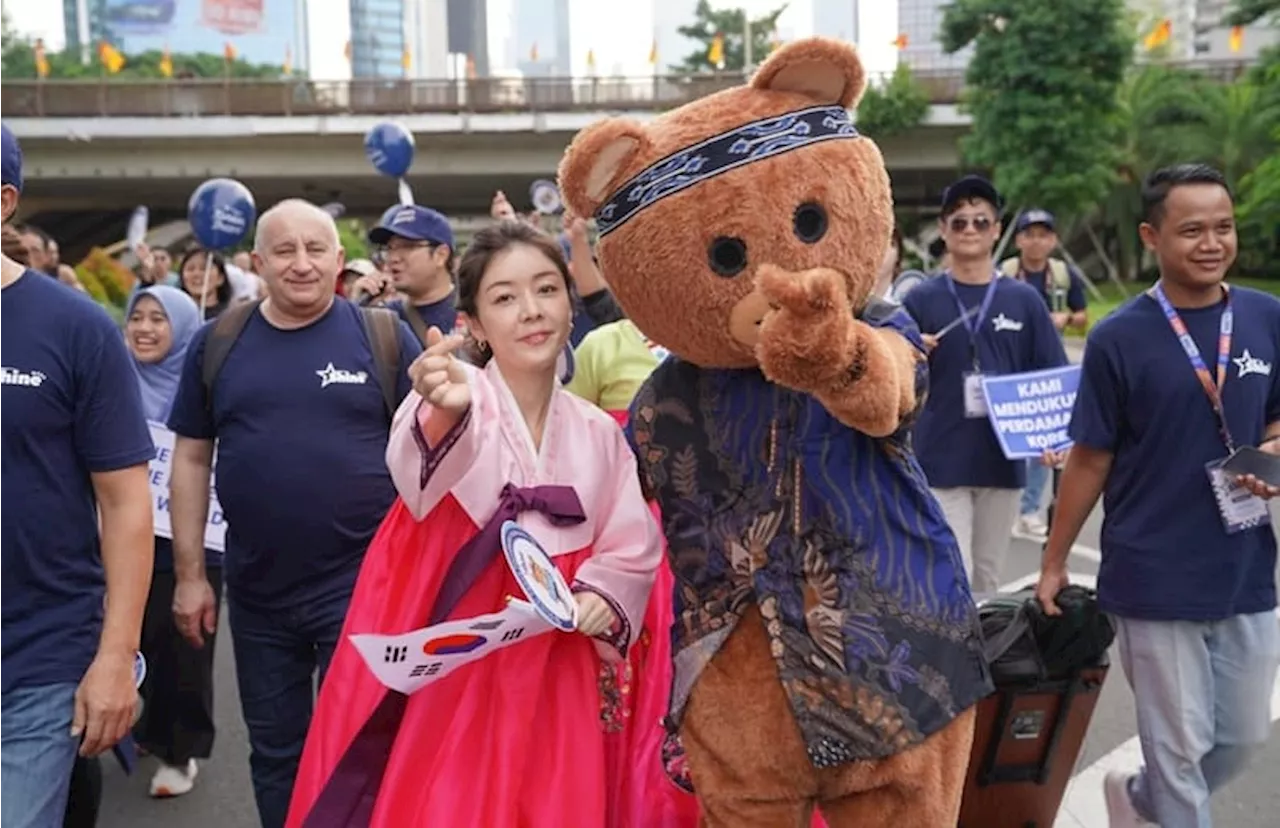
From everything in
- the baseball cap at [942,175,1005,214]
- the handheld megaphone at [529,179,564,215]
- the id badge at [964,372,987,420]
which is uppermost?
the handheld megaphone at [529,179,564,215]

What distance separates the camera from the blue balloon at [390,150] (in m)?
8.95

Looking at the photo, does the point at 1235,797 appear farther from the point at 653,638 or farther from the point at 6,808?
the point at 6,808

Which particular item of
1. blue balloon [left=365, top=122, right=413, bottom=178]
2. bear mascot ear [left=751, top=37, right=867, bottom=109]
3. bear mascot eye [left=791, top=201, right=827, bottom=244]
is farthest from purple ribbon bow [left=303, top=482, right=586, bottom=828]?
blue balloon [left=365, top=122, right=413, bottom=178]

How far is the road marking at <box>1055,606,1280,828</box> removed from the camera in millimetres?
4094

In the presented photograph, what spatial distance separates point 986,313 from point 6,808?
13.1ft

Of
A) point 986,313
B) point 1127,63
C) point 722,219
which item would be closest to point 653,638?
point 722,219

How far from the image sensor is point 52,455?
2643mm

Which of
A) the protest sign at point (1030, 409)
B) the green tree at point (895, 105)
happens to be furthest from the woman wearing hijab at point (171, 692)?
the green tree at point (895, 105)

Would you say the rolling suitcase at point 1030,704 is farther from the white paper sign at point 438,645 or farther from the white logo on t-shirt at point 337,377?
the white logo on t-shirt at point 337,377

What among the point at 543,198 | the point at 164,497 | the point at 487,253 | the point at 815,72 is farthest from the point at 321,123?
the point at 815,72

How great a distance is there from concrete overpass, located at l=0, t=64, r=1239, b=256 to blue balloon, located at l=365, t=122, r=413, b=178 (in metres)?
23.5

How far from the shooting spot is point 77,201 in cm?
4247

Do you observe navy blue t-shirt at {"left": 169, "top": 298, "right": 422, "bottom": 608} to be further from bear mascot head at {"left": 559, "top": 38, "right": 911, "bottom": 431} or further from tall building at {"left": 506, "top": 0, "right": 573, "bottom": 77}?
tall building at {"left": 506, "top": 0, "right": 573, "bottom": 77}

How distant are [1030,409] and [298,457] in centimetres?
296
